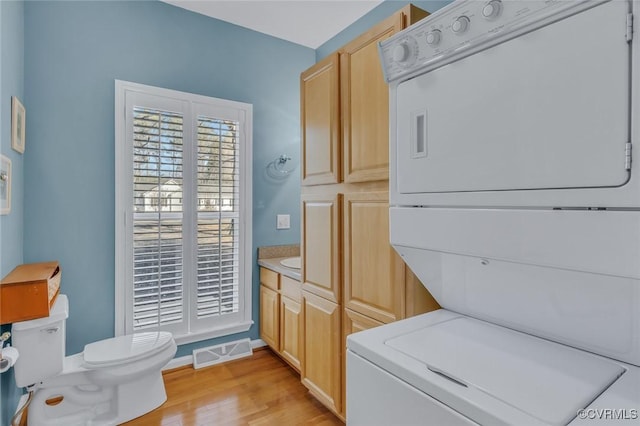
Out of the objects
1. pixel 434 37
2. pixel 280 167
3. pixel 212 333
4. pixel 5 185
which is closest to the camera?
pixel 434 37

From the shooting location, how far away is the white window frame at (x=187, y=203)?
7.66ft

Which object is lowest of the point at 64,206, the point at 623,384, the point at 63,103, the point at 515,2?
the point at 623,384

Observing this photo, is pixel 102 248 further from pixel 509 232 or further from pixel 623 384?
pixel 623 384

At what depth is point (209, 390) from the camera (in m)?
2.28

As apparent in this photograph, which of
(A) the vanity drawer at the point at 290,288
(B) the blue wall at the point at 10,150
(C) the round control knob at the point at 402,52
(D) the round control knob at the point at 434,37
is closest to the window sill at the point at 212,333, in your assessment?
(A) the vanity drawer at the point at 290,288

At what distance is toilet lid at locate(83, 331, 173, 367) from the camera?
1860 mm

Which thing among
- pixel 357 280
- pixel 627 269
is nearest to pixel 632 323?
pixel 627 269

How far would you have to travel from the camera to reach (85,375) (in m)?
1.86

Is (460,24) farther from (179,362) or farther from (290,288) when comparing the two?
(179,362)

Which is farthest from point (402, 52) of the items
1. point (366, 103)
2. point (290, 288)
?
point (290, 288)

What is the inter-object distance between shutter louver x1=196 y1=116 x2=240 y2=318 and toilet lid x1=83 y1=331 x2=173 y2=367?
20.0 inches

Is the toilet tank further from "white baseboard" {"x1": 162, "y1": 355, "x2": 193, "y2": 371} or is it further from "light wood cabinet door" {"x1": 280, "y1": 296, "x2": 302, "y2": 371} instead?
"light wood cabinet door" {"x1": 280, "y1": 296, "x2": 302, "y2": 371}

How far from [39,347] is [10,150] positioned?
1.09 meters

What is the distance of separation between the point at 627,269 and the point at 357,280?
1.11 metres
